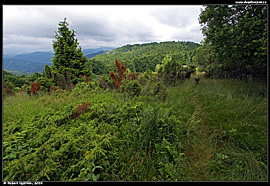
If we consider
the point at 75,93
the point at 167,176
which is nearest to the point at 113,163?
the point at 167,176

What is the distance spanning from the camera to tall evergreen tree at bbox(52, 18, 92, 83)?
10391mm

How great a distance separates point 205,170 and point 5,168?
3.20 m

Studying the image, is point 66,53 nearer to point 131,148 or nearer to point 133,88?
point 133,88

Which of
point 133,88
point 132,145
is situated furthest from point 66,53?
point 132,145

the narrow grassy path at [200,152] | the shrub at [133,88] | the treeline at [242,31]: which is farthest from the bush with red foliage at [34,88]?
the treeline at [242,31]

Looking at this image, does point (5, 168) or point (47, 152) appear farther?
point (47, 152)

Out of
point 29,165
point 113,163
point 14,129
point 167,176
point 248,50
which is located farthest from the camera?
point 248,50

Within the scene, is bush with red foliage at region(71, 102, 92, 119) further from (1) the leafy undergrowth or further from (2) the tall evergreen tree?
(2) the tall evergreen tree

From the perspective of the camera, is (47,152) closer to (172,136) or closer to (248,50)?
(172,136)

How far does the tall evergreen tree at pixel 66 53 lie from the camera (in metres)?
10.4

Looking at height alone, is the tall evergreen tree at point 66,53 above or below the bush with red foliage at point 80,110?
above

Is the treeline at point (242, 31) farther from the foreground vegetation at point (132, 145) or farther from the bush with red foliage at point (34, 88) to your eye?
the bush with red foliage at point (34, 88)

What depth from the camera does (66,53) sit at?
10.5m

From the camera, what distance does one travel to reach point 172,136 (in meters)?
2.47
